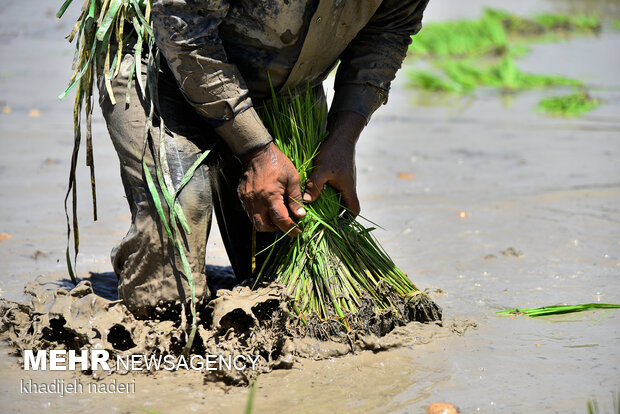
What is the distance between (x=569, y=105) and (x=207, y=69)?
19.7ft

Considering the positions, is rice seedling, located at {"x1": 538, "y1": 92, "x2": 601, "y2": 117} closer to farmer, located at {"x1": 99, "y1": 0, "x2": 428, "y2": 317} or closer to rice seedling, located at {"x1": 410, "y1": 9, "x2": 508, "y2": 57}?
rice seedling, located at {"x1": 410, "y1": 9, "x2": 508, "y2": 57}

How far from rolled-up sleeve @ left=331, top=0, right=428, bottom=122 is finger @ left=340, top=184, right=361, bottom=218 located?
313 mm

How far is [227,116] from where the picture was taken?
262 cm

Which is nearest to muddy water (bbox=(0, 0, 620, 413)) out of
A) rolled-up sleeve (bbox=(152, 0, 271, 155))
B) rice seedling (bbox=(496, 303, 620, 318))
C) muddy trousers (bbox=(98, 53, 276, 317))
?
rice seedling (bbox=(496, 303, 620, 318))

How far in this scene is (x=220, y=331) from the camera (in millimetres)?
2635

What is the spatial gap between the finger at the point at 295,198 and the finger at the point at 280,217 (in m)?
0.05

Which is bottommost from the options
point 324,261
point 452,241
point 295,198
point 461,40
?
point 324,261

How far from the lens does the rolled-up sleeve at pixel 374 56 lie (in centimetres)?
297

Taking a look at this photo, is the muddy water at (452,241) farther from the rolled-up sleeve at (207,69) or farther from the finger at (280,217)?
the rolled-up sleeve at (207,69)

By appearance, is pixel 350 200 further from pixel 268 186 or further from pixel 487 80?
pixel 487 80

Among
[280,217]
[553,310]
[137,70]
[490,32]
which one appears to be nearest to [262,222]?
[280,217]

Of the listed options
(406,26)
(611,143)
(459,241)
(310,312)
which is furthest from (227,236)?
(611,143)

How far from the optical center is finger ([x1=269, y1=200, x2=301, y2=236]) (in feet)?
8.74

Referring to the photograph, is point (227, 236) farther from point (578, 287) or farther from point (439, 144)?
point (439, 144)
